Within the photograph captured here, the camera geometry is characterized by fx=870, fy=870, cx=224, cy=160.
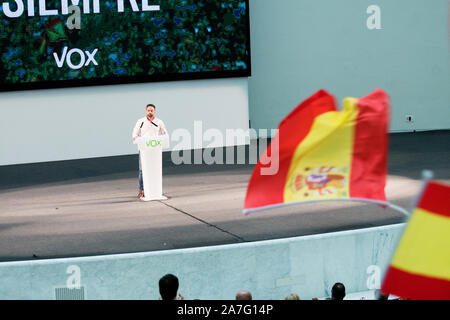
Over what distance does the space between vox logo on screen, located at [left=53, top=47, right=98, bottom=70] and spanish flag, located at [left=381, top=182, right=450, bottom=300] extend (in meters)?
16.5

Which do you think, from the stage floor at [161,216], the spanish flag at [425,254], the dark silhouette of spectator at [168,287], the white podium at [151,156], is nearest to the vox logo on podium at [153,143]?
the white podium at [151,156]

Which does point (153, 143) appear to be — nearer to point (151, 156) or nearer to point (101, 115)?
point (151, 156)

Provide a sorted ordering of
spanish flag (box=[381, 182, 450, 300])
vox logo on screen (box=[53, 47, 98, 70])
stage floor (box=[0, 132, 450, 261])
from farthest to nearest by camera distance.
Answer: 1. vox logo on screen (box=[53, 47, 98, 70])
2. stage floor (box=[0, 132, 450, 261])
3. spanish flag (box=[381, 182, 450, 300])

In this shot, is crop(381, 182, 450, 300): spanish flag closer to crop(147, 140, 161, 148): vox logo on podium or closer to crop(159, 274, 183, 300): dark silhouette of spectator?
crop(159, 274, 183, 300): dark silhouette of spectator

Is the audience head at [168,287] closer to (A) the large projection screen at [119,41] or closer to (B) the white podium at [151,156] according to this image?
(B) the white podium at [151,156]

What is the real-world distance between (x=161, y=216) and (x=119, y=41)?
7905mm

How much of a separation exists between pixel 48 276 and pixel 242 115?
12982mm

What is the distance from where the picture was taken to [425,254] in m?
4.69

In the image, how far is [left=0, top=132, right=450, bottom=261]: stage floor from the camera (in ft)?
39.8

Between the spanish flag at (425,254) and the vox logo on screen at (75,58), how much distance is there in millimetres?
16506

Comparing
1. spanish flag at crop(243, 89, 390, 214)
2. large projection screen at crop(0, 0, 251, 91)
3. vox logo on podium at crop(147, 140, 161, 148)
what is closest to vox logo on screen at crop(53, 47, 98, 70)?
large projection screen at crop(0, 0, 251, 91)

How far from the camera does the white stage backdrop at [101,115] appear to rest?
20.5 meters

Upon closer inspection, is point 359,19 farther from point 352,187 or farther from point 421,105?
point 352,187

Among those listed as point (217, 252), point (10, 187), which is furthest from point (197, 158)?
point (217, 252)
